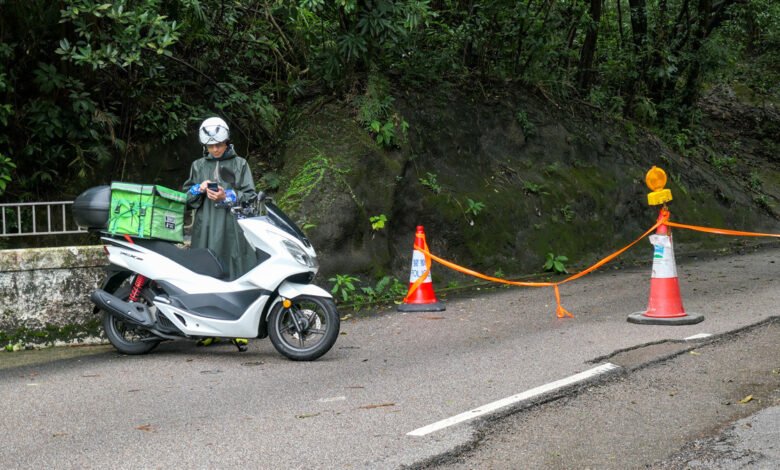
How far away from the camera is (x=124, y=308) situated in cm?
832

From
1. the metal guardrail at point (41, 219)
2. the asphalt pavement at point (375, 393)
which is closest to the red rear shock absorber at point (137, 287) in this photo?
the asphalt pavement at point (375, 393)

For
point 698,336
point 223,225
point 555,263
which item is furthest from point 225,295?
point 555,263

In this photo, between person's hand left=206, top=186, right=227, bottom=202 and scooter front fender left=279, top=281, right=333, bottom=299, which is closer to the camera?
scooter front fender left=279, top=281, right=333, bottom=299

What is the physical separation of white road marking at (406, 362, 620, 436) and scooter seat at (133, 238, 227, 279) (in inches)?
122

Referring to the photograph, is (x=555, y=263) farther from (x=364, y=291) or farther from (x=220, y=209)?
(x=220, y=209)

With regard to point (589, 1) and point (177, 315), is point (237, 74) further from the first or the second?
point (589, 1)

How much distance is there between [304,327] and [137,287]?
160cm

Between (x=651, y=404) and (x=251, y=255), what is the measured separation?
153 inches

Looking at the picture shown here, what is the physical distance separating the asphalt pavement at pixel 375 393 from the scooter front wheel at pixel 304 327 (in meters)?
0.13

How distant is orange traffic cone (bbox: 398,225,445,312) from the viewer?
10.8 meters

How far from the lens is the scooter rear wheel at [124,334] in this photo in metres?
8.49

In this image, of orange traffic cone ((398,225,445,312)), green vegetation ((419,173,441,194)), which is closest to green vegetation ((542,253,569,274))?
green vegetation ((419,173,441,194))

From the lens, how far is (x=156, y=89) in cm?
1269

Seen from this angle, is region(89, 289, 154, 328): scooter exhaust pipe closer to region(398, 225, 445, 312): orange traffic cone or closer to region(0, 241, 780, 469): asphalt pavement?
region(0, 241, 780, 469): asphalt pavement
